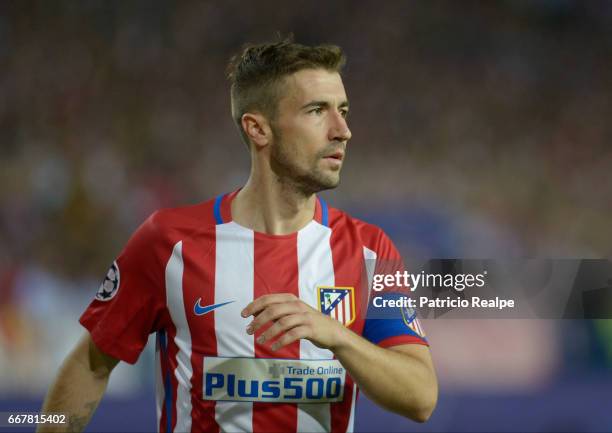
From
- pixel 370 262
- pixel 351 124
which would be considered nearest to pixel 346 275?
pixel 370 262

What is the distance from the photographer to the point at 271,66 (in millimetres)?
1836

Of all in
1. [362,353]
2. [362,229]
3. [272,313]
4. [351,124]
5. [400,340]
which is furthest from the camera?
[351,124]

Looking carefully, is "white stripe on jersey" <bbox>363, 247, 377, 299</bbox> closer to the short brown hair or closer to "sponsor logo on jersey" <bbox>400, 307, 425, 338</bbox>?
"sponsor logo on jersey" <bbox>400, 307, 425, 338</bbox>

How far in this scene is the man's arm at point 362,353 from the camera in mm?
1253

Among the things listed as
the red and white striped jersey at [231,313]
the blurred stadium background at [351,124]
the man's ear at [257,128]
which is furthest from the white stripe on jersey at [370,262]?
the blurred stadium background at [351,124]

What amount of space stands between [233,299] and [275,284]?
11 cm

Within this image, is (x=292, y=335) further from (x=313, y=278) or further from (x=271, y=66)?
(x=271, y=66)

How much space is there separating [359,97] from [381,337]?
3359 millimetres

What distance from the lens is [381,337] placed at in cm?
170

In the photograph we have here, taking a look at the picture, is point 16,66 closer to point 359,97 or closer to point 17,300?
point 17,300

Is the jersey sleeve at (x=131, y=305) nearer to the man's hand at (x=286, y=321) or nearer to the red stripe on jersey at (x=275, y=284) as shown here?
the red stripe on jersey at (x=275, y=284)

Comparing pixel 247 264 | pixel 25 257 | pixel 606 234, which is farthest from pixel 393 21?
pixel 247 264

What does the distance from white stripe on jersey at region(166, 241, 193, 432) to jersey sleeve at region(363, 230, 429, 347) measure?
1.49 feet

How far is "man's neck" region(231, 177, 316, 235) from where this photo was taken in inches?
71.7
